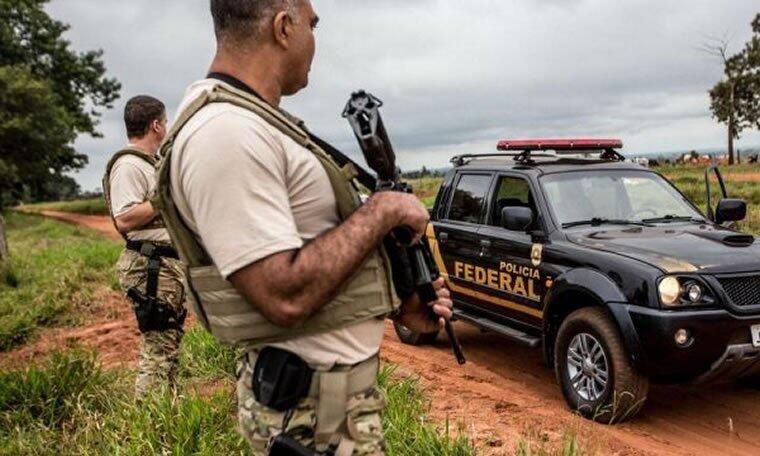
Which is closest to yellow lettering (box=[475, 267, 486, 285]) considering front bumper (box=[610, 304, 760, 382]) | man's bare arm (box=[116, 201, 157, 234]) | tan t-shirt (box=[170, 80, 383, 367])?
front bumper (box=[610, 304, 760, 382])

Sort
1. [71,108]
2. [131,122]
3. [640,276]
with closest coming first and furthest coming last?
[131,122] → [640,276] → [71,108]

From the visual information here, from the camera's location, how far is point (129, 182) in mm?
3941

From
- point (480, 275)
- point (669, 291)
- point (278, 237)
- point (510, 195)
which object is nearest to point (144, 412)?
point (278, 237)

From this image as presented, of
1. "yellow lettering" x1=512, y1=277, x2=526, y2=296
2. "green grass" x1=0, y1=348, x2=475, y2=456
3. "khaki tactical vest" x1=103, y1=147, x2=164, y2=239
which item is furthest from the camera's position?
"yellow lettering" x1=512, y1=277, x2=526, y2=296

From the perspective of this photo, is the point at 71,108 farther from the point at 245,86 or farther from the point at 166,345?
the point at 245,86

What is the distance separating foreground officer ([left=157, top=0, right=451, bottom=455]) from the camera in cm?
151

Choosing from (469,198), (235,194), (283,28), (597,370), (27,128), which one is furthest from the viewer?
(27,128)

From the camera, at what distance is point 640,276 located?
14.3 ft

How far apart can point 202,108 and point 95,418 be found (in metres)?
3.28

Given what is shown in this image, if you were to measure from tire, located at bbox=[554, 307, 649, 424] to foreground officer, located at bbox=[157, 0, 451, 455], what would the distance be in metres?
2.98

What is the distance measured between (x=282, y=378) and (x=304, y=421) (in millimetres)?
145

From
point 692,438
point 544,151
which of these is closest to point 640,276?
point 692,438

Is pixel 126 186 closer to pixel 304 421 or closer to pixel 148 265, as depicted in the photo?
pixel 148 265

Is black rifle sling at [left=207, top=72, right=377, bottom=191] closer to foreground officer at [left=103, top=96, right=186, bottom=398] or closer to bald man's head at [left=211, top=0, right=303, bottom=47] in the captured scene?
bald man's head at [left=211, top=0, right=303, bottom=47]
